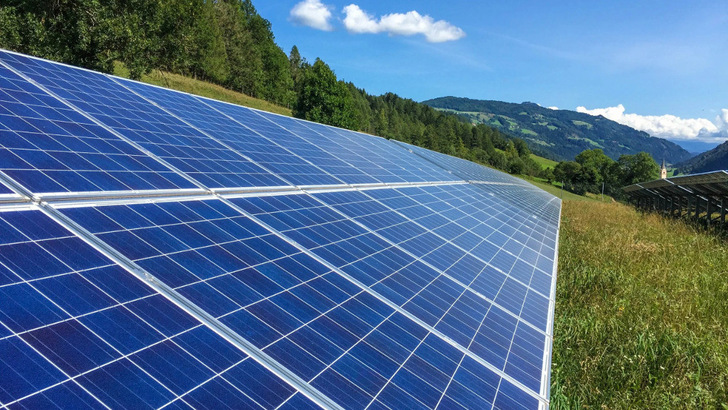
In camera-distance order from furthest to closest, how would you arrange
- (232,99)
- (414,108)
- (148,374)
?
(414,108) → (232,99) → (148,374)

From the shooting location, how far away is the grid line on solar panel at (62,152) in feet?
16.3

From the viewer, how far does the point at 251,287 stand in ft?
14.6

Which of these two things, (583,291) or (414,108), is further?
(414,108)

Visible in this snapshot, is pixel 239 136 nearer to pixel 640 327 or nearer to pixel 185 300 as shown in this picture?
pixel 185 300

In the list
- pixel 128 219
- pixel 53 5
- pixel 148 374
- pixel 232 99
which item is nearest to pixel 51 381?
pixel 148 374

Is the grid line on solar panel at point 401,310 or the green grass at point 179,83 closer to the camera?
the grid line on solar panel at point 401,310

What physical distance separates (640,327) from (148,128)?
11692mm

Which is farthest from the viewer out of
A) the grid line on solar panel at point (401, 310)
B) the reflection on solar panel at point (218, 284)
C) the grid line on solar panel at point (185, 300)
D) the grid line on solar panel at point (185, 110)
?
the grid line on solar panel at point (185, 110)

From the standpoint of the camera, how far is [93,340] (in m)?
2.84

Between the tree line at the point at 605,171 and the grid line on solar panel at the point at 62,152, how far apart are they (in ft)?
398

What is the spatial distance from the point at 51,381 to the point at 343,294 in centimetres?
317

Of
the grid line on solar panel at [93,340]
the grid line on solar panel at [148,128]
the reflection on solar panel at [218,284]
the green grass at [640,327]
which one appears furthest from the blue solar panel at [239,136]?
the green grass at [640,327]

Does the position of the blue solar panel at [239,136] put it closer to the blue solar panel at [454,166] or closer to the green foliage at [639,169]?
the blue solar panel at [454,166]

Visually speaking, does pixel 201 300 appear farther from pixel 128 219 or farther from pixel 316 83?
pixel 316 83
